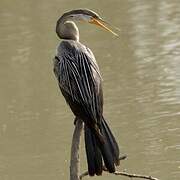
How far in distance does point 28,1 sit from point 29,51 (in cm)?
433

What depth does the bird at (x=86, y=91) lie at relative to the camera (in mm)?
3277

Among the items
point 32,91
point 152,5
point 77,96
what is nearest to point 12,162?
point 32,91

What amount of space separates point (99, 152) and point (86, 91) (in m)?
0.32

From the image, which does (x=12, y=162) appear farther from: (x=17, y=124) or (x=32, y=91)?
(x=32, y=91)

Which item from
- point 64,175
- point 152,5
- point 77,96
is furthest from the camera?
point 152,5

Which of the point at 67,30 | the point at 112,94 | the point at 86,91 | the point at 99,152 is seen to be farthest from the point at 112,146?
the point at 112,94

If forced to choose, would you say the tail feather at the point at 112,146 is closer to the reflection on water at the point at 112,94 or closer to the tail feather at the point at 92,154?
the tail feather at the point at 92,154

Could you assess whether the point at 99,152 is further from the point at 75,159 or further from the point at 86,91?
the point at 86,91

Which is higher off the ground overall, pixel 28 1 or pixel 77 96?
pixel 77 96

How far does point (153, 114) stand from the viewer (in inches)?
301

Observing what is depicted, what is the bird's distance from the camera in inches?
129

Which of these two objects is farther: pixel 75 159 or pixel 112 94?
pixel 112 94

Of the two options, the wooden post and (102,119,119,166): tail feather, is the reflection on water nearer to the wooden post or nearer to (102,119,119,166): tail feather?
(102,119,119,166): tail feather

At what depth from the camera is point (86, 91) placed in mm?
3432
